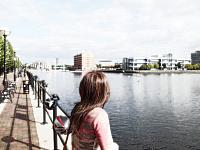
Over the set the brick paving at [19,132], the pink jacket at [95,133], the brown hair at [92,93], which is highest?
the brown hair at [92,93]

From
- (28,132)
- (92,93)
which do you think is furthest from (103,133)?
(28,132)

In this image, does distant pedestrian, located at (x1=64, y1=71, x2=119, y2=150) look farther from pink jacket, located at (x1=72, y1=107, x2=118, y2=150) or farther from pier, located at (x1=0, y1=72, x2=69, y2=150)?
pier, located at (x1=0, y1=72, x2=69, y2=150)

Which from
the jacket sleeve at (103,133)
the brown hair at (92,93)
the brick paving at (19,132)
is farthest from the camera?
the brick paving at (19,132)

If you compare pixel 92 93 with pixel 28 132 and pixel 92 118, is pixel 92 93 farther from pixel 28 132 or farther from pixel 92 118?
pixel 28 132

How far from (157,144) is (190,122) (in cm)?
909

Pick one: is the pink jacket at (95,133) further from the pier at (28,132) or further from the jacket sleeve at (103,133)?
the pier at (28,132)

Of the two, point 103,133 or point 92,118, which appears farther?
point 92,118

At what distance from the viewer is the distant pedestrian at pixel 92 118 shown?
93.4 inches

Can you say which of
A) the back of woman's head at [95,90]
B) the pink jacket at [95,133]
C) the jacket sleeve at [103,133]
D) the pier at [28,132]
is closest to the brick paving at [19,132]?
the pier at [28,132]

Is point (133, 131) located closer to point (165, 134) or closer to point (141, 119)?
point (165, 134)

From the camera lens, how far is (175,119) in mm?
29859

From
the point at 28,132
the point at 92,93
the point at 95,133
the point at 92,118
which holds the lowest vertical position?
the point at 28,132

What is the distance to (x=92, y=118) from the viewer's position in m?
2.46

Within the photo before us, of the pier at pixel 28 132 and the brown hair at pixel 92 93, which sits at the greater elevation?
the brown hair at pixel 92 93
